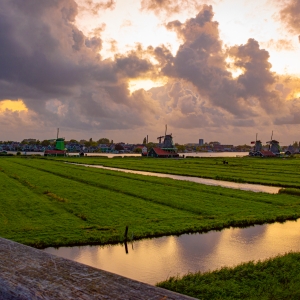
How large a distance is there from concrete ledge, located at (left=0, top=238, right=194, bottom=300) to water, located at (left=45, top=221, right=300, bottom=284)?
912 centimetres

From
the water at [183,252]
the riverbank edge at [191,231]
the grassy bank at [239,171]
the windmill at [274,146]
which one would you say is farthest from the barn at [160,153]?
the water at [183,252]

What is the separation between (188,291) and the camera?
9.96m

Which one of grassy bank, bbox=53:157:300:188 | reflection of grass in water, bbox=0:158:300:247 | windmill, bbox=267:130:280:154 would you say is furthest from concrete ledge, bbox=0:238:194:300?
windmill, bbox=267:130:280:154

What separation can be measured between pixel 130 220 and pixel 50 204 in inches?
312

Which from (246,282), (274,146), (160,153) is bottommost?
(246,282)

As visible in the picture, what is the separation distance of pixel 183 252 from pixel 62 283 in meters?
12.9

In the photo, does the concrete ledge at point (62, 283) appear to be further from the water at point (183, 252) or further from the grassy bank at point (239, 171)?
the grassy bank at point (239, 171)

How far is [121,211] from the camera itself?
74.2 ft

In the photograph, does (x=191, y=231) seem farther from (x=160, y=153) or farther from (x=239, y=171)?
(x=160, y=153)

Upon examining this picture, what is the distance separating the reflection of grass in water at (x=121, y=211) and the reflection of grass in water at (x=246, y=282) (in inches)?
240

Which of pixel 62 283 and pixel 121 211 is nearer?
pixel 62 283

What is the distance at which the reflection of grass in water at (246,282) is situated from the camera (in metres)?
9.62

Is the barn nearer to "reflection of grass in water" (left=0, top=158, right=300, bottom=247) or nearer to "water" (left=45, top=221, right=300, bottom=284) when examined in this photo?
"reflection of grass in water" (left=0, top=158, right=300, bottom=247)

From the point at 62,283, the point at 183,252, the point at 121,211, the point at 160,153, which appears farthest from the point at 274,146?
the point at 62,283
